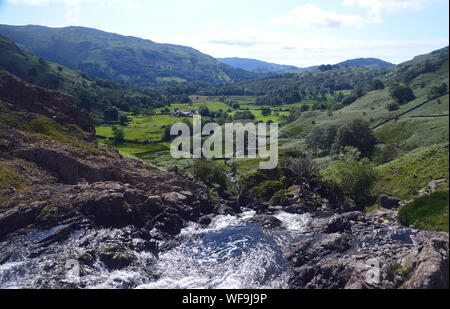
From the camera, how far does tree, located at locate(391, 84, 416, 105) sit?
142125 millimetres

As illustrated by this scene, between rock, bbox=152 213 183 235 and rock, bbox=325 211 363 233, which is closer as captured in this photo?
rock, bbox=325 211 363 233

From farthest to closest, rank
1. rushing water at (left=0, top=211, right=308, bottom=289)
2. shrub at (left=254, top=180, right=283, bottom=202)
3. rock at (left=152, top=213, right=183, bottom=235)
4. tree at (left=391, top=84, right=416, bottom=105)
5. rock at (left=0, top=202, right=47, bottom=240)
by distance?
tree at (left=391, top=84, right=416, bottom=105), shrub at (left=254, top=180, right=283, bottom=202), rock at (left=152, top=213, right=183, bottom=235), rock at (left=0, top=202, right=47, bottom=240), rushing water at (left=0, top=211, right=308, bottom=289)

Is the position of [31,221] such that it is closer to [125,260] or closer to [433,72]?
[125,260]

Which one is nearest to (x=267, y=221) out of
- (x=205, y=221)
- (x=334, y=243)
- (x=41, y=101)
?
(x=205, y=221)

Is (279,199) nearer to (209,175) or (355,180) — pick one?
(355,180)

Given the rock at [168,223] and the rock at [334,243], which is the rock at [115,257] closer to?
the rock at [168,223]

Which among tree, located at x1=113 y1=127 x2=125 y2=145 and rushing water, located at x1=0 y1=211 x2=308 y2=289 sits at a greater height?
tree, located at x1=113 y1=127 x2=125 y2=145

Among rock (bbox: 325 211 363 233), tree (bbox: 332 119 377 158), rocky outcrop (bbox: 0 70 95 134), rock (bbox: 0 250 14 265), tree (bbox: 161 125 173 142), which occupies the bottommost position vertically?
rock (bbox: 0 250 14 265)

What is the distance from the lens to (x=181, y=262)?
156 feet

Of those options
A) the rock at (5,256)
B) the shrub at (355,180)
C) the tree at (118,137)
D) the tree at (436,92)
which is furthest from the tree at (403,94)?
the rock at (5,256)

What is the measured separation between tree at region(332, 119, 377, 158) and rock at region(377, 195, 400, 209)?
147 feet

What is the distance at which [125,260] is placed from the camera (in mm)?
45719

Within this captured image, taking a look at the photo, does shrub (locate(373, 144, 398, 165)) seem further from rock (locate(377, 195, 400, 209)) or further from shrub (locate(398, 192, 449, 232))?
shrub (locate(398, 192, 449, 232))
